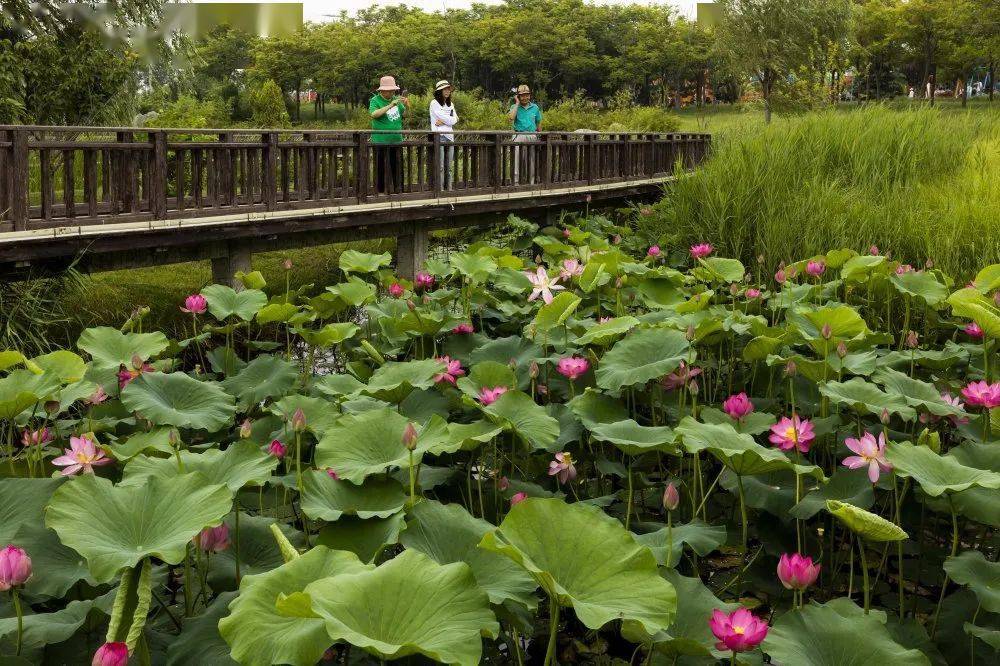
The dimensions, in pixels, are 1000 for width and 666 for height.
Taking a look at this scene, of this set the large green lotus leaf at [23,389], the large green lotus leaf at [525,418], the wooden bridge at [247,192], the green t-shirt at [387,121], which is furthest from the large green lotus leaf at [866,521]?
the green t-shirt at [387,121]

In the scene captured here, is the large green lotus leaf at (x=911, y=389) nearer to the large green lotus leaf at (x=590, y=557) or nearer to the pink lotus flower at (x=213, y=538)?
the large green lotus leaf at (x=590, y=557)

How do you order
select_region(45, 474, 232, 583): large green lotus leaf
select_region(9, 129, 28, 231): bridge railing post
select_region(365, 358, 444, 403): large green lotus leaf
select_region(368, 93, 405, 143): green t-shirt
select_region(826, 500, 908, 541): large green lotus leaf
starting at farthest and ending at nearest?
select_region(368, 93, 405, 143): green t-shirt
select_region(9, 129, 28, 231): bridge railing post
select_region(365, 358, 444, 403): large green lotus leaf
select_region(826, 500, 908, 541): large green lotus leaf
select_region(45, 474, 232, 583): large green lotus leaf

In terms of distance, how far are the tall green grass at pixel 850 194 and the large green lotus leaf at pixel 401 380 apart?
427cm

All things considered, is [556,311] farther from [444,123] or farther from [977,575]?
[444,123]

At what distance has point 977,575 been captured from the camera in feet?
6.11

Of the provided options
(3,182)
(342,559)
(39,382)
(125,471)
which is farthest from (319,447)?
(3,182)

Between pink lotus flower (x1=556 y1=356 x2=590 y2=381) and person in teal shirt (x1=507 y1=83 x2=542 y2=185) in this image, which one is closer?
pink lotus flower (x1=556 y1=356 x2=590 y2=381)

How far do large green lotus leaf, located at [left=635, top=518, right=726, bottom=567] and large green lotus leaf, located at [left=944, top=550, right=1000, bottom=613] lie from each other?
0.47 metres

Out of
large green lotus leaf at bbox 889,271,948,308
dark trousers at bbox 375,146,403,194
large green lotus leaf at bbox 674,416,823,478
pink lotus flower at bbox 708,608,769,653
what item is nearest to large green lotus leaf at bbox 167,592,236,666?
pink lotus flower at bbox 708,608,769,653

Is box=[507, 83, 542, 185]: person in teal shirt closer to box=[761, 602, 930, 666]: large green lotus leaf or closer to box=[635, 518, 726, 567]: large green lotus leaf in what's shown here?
box=[635, 518, 726, 567]: large green lotus leaf

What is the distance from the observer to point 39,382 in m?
2.42

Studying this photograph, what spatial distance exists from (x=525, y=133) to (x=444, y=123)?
3.41ft

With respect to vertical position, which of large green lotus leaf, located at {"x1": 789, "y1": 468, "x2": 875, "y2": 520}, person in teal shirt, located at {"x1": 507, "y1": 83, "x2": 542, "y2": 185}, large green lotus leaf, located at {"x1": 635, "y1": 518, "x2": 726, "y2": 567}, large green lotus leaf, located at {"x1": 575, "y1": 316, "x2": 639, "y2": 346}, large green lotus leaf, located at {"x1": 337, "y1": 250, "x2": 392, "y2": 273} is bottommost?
large green lotus leaf, located at {"x1": 635, "y1": 518, "x2": 726, "y2": 567}

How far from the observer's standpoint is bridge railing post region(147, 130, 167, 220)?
21.0 ft
